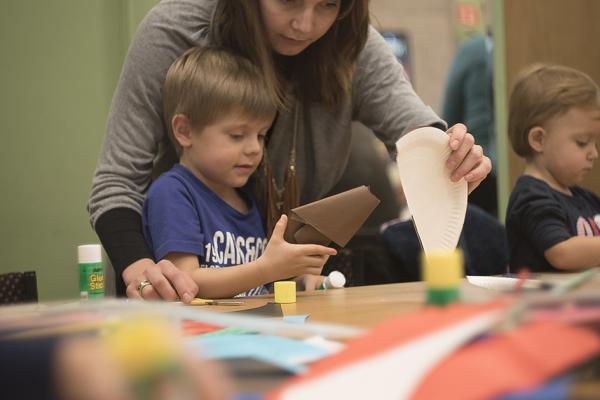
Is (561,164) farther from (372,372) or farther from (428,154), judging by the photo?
(372,372)

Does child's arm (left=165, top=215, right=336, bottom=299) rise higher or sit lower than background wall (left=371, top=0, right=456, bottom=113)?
lower

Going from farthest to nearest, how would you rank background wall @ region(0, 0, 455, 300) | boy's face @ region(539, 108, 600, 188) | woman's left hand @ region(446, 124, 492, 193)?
→ background wall @ region(0, 0, 455, 300) < boy's face @ region(539, 108, 600, 188) < woman's left hand @ region(446, 124, 492, 193)

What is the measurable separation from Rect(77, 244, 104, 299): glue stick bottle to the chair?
85 mm

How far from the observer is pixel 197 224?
4.28 ft

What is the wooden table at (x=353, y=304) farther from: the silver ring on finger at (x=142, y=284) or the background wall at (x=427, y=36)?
the background wall at (x=427, y=36)

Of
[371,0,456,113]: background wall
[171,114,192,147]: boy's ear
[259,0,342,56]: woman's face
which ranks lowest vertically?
[171,114,192,147]: boy's ear

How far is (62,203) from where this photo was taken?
6.75 ft

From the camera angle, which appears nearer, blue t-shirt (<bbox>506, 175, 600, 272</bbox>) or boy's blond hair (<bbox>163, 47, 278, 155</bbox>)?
boy's blond hair (<bbox>163, 47, 278, 155</bbox>)

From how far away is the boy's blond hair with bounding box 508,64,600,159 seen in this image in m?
1.83

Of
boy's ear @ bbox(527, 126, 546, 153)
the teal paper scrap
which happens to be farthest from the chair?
boy's ear @ bbox(527, 126, 546, 153)

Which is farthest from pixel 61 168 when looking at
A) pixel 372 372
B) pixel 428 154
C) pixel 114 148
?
pixel 372 372

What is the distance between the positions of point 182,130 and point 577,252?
32.7 inches

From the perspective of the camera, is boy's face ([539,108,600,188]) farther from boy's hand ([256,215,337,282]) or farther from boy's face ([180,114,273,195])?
boy's hand ([256,215,337,282])

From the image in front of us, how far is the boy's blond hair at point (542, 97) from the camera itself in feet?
5.99
